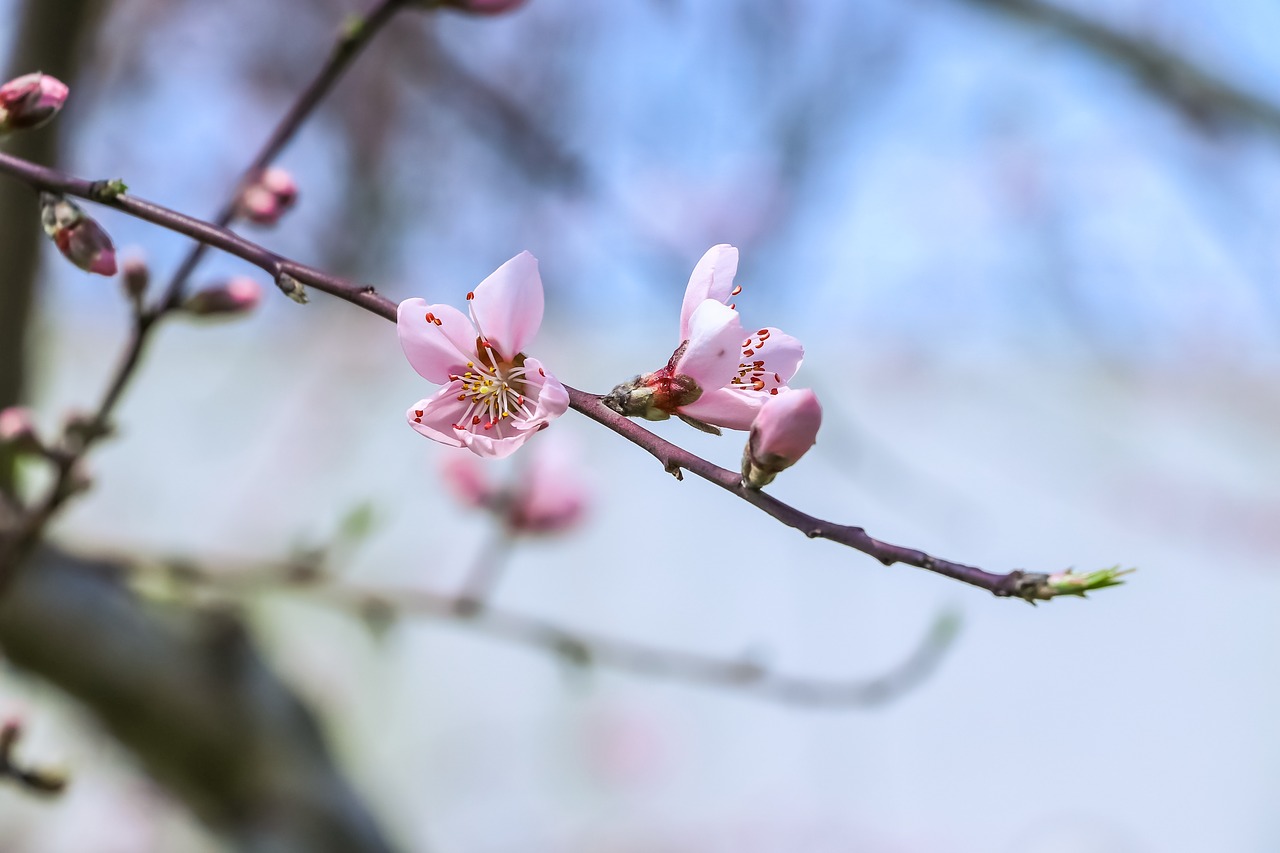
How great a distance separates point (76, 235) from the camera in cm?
51

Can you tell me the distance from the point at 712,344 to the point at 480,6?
432 millimetres

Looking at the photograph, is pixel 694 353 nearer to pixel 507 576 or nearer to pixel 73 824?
pixel 507 576

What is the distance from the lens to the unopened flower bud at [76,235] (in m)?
0.51

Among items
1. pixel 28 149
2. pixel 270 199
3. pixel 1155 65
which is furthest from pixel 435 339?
pixel 1155 65

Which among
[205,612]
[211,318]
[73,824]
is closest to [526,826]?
[73,824]

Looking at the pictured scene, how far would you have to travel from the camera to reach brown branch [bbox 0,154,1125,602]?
429 mm

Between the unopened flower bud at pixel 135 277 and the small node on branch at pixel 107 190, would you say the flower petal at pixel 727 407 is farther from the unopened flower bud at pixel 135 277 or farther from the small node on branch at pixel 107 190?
the unopened flower bud at pixel 135 277

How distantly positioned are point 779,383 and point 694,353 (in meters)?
0.11

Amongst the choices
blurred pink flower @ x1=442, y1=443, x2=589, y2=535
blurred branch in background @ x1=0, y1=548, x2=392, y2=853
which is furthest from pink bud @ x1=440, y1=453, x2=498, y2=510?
blurred branch in background @ x1=0, y1=548, x2=392, y2=853

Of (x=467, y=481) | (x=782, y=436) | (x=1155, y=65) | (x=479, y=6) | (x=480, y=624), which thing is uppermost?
(x=1155, y=65)

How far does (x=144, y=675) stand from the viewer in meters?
1.31

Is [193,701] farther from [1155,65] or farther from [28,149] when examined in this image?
[1155,65]

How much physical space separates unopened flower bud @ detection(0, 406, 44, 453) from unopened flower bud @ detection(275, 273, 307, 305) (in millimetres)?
476

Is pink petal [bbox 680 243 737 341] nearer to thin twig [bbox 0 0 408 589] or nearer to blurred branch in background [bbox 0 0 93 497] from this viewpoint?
thin twig [bbox 0 0 408 589]
